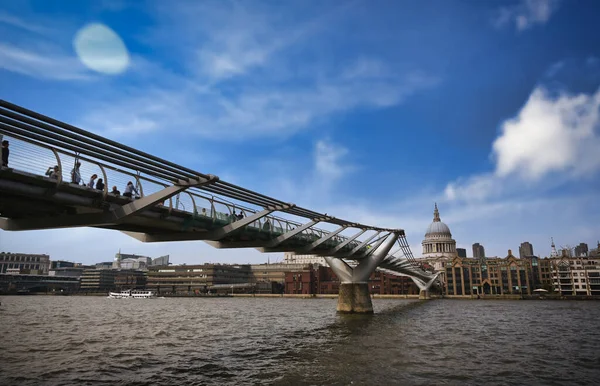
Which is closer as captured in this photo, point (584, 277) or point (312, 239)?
point (312, 239)

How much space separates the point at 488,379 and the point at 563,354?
843 cm

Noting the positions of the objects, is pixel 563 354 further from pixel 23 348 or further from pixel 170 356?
pixel 23 348

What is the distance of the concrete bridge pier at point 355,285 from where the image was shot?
46781 mm

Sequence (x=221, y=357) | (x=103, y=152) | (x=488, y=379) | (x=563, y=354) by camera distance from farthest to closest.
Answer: (x=563, y=354) < (x=221, y=357) < (x=488, y=379) < (x=103, y=152)

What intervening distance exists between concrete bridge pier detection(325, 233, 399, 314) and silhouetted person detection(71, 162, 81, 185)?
34.6 m

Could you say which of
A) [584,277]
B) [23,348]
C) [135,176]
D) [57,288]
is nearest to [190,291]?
[57,288]

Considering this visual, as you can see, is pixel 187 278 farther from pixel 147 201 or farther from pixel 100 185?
pixel 100 185

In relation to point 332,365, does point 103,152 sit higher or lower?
higher

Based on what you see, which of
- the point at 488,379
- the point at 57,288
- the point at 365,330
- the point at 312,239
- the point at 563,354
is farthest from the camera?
the point at 57,288

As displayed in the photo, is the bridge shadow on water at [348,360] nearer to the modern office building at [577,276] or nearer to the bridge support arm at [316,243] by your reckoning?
the bridge support arm at [316,243]

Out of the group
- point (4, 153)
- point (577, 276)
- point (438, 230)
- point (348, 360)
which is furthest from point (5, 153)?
point (438, 230)

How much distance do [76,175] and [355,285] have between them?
37559mm

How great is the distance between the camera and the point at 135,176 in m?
15.7

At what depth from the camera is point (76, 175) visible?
14.2 m
